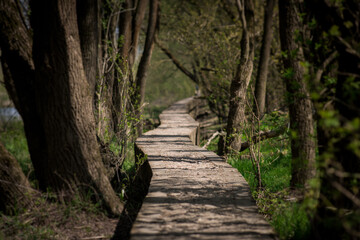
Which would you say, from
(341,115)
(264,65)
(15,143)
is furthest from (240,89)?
(15,143)

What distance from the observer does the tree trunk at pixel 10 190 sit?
3881 millimetres

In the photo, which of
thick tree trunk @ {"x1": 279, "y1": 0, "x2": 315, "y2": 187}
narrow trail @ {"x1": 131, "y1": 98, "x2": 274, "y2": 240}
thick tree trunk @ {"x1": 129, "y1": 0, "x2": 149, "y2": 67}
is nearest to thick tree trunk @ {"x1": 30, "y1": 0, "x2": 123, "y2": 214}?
narrow trail @ {"x1": 131, "y1": 98, "x2": 274, "y2": 240}

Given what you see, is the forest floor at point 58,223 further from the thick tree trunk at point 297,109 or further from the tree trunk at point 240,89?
the tree trunk at point 240,89

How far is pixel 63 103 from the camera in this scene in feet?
12.9

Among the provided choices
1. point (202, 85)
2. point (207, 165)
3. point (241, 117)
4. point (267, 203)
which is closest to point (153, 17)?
point (202, 85)

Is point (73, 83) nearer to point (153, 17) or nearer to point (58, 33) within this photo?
point (58, 33)

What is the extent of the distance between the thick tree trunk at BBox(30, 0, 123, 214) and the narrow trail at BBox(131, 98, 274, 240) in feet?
2.72

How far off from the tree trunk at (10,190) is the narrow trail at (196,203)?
1422mm

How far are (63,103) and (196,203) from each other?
6.06 ft

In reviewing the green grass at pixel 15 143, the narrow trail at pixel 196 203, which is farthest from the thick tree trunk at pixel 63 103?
the green grass at pixel 15 143

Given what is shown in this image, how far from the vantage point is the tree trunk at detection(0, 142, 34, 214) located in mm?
3881

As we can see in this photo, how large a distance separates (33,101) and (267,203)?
10.5 feet

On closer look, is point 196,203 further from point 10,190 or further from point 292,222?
point 10,190

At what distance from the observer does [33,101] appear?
4.24m
